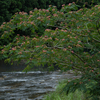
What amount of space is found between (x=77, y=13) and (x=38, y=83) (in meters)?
7.86

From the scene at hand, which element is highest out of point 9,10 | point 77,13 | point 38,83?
point 77,13

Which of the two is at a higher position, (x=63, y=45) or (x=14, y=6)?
(x=63, y=45)

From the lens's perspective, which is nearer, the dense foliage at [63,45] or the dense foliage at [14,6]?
the dense foliage at [63,45]

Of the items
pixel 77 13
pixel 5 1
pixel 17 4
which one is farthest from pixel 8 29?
pixel 17 4

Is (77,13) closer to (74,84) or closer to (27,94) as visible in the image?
(74,84)

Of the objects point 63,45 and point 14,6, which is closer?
point 63,45

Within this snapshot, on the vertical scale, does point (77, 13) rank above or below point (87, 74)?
above

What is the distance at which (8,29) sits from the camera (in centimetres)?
626

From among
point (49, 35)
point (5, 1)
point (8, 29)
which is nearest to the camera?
point (49, 35)

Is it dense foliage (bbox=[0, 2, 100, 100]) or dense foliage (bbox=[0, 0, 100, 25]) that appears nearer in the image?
dense foliage (bbox=[0, 2, 100, 100])

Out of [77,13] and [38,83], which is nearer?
[77,13]

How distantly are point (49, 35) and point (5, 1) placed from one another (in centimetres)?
2375

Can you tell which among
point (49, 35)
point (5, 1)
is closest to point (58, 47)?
point (49, 35)

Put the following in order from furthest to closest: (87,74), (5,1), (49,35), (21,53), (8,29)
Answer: (5,1) → (8,29) → (87,74) → (49,35) → (21,53)
